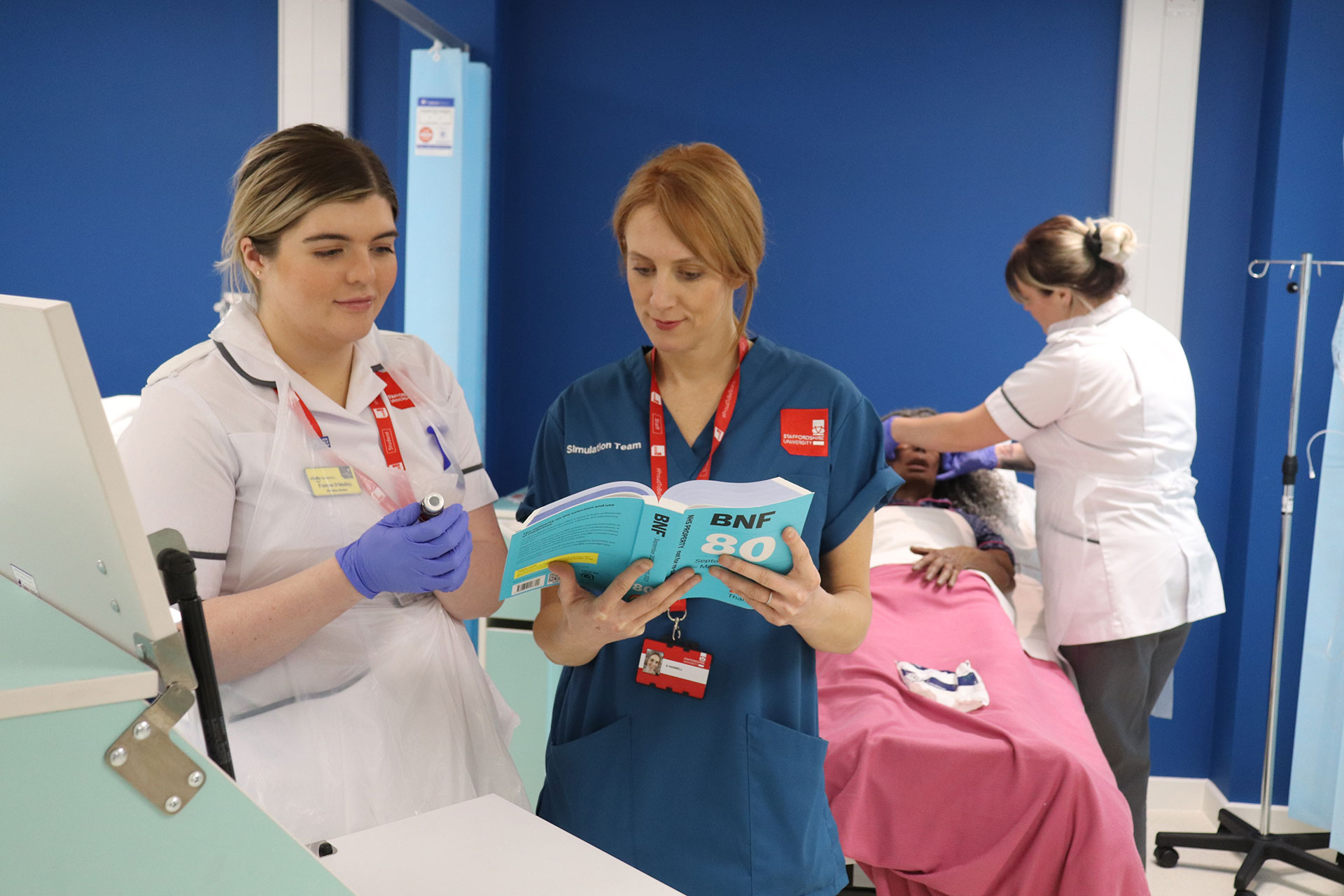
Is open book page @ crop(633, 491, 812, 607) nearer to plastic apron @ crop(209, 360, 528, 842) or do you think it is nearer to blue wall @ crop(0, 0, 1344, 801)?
plastic apron @ crop(209, 360, 528, 842)

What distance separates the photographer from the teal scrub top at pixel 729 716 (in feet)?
4.68

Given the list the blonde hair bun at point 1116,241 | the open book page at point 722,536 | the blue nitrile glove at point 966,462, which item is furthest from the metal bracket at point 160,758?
the blue nitrile glove at point 966,462

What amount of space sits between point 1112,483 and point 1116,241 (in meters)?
0.61

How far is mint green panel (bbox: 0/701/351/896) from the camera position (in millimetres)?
613

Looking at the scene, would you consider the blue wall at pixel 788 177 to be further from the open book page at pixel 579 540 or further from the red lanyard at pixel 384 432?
the open book page at pixel 579 540

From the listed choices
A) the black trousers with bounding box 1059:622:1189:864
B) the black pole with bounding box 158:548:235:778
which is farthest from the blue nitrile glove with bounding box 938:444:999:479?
the black pole with bounding box 158:548:235:778

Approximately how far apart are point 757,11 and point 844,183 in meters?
0.64

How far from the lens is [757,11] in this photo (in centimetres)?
343

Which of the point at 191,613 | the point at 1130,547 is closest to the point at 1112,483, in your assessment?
the point at 1130,547

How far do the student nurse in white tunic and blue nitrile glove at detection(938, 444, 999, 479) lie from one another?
2102 millimetres

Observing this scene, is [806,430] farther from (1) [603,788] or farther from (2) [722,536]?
(1) [603,788]

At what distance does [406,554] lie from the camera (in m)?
1.17

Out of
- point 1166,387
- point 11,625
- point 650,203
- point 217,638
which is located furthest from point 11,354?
point 1166,387

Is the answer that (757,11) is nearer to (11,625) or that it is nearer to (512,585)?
(512,585)
